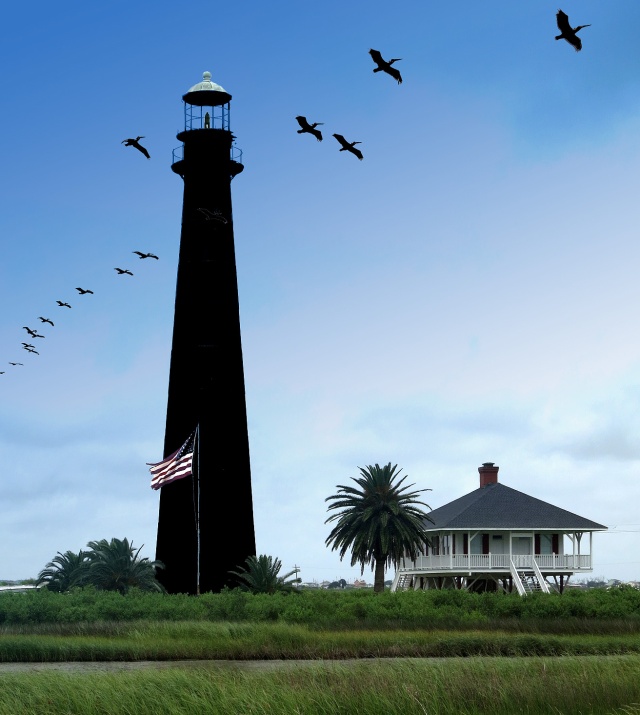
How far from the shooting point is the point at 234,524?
225 ft

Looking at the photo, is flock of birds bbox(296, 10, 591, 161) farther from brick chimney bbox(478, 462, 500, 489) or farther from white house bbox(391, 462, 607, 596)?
brick chimney bbox(478, 462, 500, 489)

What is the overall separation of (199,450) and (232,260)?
1111 centimetres

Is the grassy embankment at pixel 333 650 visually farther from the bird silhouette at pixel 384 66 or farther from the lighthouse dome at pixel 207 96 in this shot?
the lighthouse dome at pixel 207 96

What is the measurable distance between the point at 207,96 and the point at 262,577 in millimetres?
27943

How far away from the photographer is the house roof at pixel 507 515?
80875 mm

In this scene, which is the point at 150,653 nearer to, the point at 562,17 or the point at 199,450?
the point at 199,450

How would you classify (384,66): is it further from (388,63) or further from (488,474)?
(488,474)

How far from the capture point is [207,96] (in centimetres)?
7394

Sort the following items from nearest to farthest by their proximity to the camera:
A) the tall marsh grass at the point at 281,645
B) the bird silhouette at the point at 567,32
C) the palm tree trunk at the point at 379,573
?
the bird silhouette at the point at 567,32 → the tall marsh grass at the point at 281,645 → the palm tree trunk at the point at 379,573

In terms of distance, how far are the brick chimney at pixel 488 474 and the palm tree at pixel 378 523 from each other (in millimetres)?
13081

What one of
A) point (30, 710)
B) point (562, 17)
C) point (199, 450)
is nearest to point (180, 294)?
point (199, 450)

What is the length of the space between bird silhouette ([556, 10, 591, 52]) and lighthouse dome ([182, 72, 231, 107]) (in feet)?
186

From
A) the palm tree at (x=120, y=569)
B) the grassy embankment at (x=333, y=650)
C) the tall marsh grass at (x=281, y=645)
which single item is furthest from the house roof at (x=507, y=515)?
the tall marsh grass at (x=281, y=645)

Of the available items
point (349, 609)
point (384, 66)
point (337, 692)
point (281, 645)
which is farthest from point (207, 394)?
point (384, 66)
